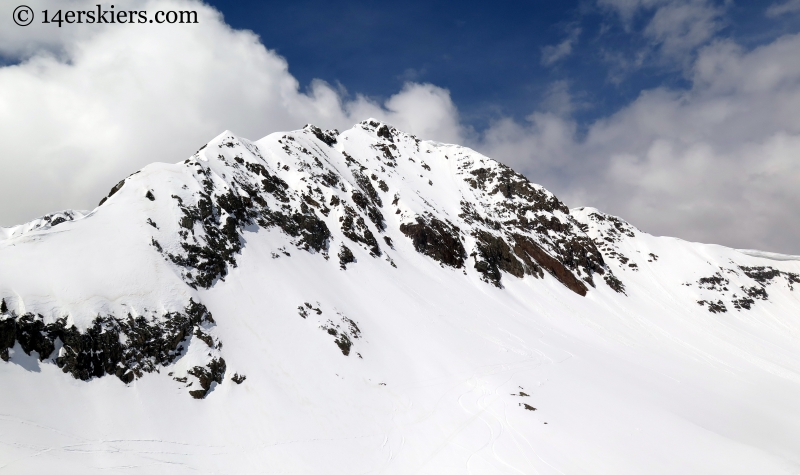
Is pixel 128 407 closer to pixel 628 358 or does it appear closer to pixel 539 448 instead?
pixel 539 448

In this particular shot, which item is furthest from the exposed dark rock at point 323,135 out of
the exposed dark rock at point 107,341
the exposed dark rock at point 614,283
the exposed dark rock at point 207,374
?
the exposed dark rock at point 614,283

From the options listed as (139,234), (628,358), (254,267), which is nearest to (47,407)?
(139,234)

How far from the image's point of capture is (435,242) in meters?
62.7

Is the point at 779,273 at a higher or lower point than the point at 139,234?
higher

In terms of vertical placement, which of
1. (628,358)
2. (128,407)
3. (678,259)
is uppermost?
(678,259)

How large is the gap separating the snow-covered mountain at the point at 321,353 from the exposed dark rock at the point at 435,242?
1.31 feet

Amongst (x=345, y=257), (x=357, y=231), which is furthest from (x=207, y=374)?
(x=357, y=231)

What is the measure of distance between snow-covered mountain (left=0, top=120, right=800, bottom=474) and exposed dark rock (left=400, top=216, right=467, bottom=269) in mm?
401

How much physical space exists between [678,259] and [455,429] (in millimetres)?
94106

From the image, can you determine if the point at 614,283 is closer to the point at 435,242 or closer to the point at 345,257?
the point at 435,242

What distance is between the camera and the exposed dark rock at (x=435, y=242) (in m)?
61.4

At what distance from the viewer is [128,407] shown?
20234 millimetres

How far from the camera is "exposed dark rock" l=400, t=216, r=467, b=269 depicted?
2416 inches

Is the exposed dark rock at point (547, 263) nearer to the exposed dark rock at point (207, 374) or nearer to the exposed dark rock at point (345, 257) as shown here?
the exposed dark rock at point (345, 257)
